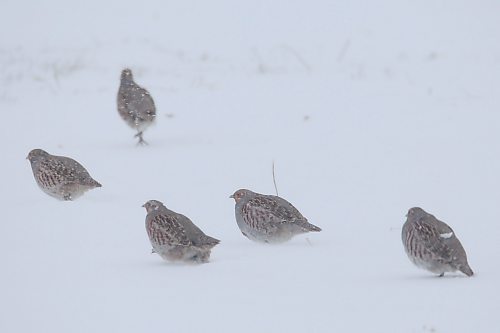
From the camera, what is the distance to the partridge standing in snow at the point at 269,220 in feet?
25.3

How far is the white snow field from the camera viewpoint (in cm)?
569

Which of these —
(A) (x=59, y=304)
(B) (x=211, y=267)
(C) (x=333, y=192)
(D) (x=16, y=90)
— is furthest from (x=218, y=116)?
(A) (x=59, y=304)

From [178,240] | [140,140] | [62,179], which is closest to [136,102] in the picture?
[140,140]

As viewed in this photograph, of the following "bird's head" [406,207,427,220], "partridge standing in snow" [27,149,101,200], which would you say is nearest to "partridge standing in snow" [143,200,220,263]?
"bird's head" [406,207,427,220]

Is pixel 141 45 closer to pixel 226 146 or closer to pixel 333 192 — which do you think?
pixel 226 146

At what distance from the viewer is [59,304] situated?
19.0 ft

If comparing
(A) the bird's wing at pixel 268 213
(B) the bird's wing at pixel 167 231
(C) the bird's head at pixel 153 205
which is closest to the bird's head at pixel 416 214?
(A) the bird's wing at pixel 268 213

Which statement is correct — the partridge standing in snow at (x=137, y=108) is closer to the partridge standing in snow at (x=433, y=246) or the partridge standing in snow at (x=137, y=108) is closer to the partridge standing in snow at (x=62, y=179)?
the partridge standing in snow at (x=62, y=179)

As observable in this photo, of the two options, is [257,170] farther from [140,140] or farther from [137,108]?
[137,108]

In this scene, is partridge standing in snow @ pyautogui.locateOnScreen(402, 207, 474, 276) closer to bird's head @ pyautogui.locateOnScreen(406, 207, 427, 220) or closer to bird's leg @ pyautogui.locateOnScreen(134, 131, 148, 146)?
bird's head @ pyautogui.locateOnScreen(406, 207, 427, 220)

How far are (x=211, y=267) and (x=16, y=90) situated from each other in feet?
35.4

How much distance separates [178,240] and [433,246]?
75.3 inches

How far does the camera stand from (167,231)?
23.0ft

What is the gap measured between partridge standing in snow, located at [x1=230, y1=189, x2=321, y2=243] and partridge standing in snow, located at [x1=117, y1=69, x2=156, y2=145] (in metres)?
4.78
